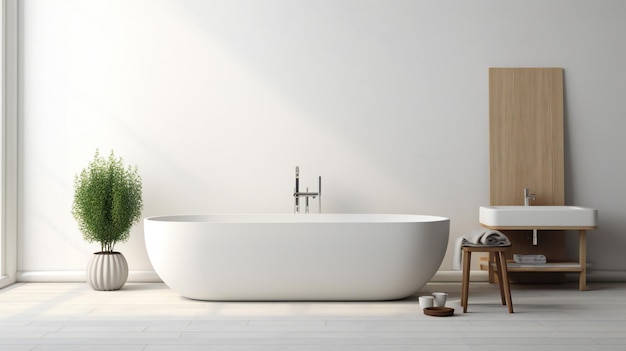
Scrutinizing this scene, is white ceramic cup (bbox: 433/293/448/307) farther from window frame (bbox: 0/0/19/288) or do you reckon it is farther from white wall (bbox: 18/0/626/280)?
window frame (bbox: 0/0/19/288)

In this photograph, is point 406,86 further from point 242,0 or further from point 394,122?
point 242,0

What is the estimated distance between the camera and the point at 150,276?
19.0 feet

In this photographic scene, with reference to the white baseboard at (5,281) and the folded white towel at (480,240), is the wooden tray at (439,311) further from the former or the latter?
the white baseboard at (5,281)

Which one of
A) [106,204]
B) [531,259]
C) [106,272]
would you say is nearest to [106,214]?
[106,204]

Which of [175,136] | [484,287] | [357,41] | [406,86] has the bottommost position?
[484,287]

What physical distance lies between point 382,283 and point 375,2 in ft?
7.55

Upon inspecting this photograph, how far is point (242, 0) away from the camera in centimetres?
589

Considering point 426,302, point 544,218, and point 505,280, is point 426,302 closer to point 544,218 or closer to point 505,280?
point 505,280

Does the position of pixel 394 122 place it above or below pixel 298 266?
above

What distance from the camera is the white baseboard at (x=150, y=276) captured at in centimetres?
578

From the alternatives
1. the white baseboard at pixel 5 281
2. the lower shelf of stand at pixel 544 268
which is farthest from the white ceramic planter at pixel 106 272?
the lower shelf of stand at pixel 544 268

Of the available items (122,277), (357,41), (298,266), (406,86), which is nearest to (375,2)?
(357,41)

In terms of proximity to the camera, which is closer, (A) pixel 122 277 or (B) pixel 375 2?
(A) pixel 122 277

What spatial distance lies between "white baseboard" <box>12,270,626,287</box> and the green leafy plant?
0.36 metres
